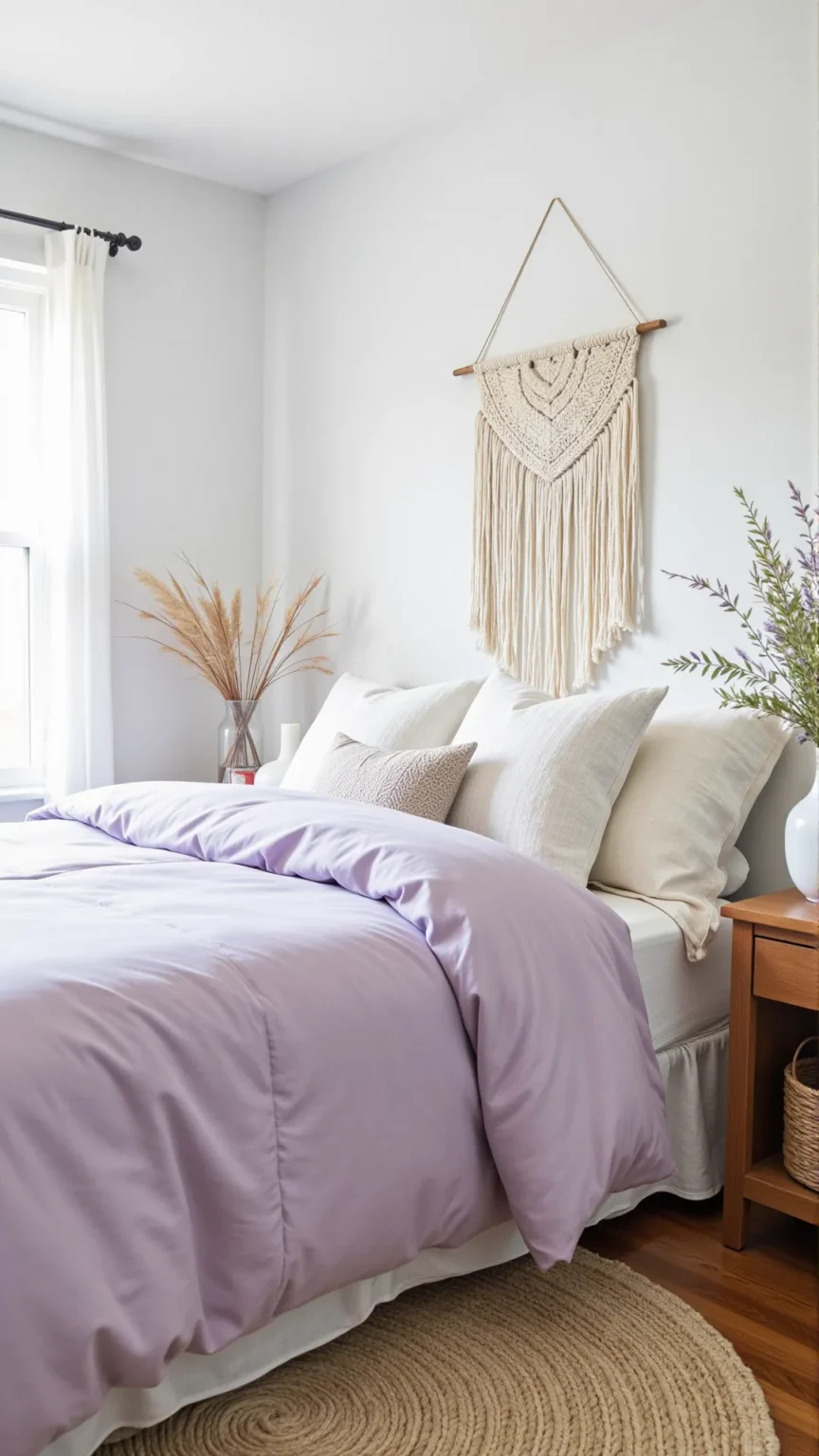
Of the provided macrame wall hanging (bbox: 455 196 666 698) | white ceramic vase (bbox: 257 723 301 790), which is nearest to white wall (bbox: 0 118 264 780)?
white ceramic vase (bbox: 257 723 301 790)

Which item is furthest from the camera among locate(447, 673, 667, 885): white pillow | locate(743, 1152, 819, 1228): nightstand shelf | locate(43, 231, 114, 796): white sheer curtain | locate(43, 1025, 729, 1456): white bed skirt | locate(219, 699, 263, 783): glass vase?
locate(219, 699, 263, 783): glass vase

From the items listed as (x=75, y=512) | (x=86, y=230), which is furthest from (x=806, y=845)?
(x=86, y=230)

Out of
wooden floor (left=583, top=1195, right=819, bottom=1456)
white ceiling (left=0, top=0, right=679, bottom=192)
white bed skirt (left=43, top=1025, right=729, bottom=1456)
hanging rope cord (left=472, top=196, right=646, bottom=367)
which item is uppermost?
white ceiling (left=0, top=0, right=679, bottom=192)

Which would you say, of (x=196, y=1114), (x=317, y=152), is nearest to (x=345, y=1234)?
(x=196, y=1114)

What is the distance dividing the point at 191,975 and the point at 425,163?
2780 mm

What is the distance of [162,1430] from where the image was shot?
5.53 ft

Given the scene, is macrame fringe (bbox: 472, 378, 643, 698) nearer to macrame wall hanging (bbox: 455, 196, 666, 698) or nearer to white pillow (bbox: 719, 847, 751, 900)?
macrame wall hanging (bbox: 455, 196, 666, 698)

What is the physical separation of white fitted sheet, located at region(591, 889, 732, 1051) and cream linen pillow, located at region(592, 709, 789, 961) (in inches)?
2.1

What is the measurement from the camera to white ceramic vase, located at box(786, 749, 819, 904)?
7.27 feet

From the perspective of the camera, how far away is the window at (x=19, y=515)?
3.68 meters

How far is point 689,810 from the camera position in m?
2.51

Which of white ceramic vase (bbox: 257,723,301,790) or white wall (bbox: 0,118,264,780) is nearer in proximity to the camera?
white ceramic vase (bbox: 257,723,301,790)

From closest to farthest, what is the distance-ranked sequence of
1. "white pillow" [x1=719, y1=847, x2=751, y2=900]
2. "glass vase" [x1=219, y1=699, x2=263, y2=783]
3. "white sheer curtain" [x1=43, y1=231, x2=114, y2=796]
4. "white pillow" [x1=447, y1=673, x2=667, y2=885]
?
"white pillow" [x1=447, y1=673, x2=667, y2=885], "white pillow" [x1=719, y1=847, x2=751, y2=900], "white sheer curtain" [x1=43, y1=231, x2=114, y2=796], "glass vase" [x1=219, y1=699, x2=263, y2=783]

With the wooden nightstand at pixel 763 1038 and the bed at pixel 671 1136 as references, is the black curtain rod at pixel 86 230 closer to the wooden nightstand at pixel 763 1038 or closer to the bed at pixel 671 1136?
the bed at pixel 671 1136
